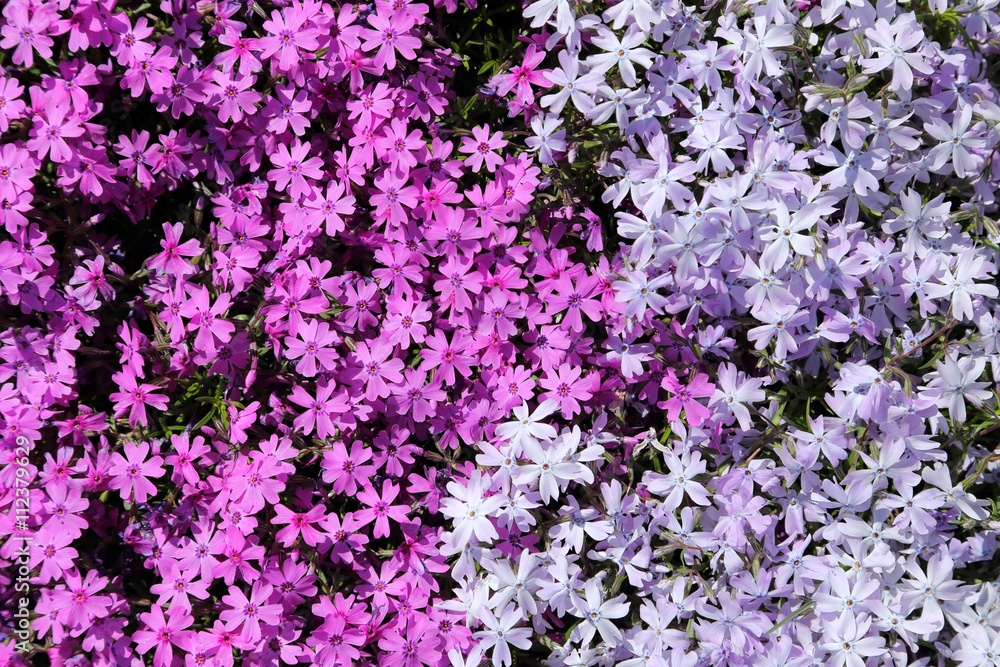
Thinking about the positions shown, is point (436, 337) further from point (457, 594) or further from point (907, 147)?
point (907, 147)

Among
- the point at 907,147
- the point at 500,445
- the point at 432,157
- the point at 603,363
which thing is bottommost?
the point at 500,445

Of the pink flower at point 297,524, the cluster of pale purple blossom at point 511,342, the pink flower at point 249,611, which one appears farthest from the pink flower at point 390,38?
the pink flower at point 249,611

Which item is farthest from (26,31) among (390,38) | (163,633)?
(163,633)

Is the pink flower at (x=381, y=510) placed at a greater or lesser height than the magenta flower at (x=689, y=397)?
lesser

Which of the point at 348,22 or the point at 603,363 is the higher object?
the point at 348,22

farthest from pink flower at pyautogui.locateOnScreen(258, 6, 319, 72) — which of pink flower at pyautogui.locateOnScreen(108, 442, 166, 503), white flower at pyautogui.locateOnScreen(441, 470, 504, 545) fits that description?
white flower at pyautogui.locateOnScreen(441, 470, 504, 545)

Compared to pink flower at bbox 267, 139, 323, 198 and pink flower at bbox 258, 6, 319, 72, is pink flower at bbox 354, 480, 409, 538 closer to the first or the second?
pink flower at bbox 267, 139, 323, 198

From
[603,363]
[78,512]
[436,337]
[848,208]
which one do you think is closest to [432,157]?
[436,337]

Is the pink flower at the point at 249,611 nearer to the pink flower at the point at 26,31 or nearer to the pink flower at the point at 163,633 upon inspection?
the pink flower at the point at 163,633

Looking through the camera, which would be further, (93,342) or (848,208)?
(93,342)
